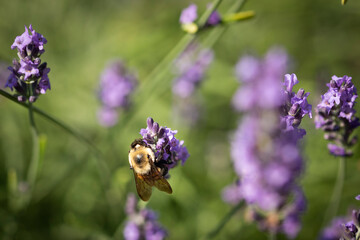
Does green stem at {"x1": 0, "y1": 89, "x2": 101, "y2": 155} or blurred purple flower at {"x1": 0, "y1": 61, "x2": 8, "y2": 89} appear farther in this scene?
blurred purple flower at {"x1": 0, "y1": 61, "x2": 8, "y2": 89}

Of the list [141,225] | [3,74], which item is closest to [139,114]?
[3,74]

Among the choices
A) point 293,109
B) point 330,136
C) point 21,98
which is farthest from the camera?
point 330,136

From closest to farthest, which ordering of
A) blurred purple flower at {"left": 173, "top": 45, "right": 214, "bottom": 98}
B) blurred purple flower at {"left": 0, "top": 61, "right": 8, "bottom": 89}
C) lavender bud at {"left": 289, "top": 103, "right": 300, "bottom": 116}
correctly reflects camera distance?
lavender bud at {"left": 289, "top": 103, "right": 300, "bottom": 116} → blurred purple flower at {"left": 173, "top": 45, "right": 214, "bottom": 98} → blurred purple flower at {"left": 0, "top": 61, "right": 8, "bottom": 89}

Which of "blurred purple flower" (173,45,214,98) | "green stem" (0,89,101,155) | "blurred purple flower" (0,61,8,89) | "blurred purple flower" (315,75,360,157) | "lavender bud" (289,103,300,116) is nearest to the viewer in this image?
"lavender bud" (289,103,300,116)

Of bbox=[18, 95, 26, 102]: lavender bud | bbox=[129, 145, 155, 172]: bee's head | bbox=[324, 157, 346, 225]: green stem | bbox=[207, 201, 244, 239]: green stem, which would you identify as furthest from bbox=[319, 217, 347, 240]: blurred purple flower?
bbox=[18, 95, 26, 102]: lavender bud

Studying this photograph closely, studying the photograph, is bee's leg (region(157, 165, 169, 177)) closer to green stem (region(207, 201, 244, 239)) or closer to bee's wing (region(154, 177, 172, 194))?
bee's wing (region(154, 177, 172, 194))

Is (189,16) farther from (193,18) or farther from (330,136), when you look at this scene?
(330,136)
